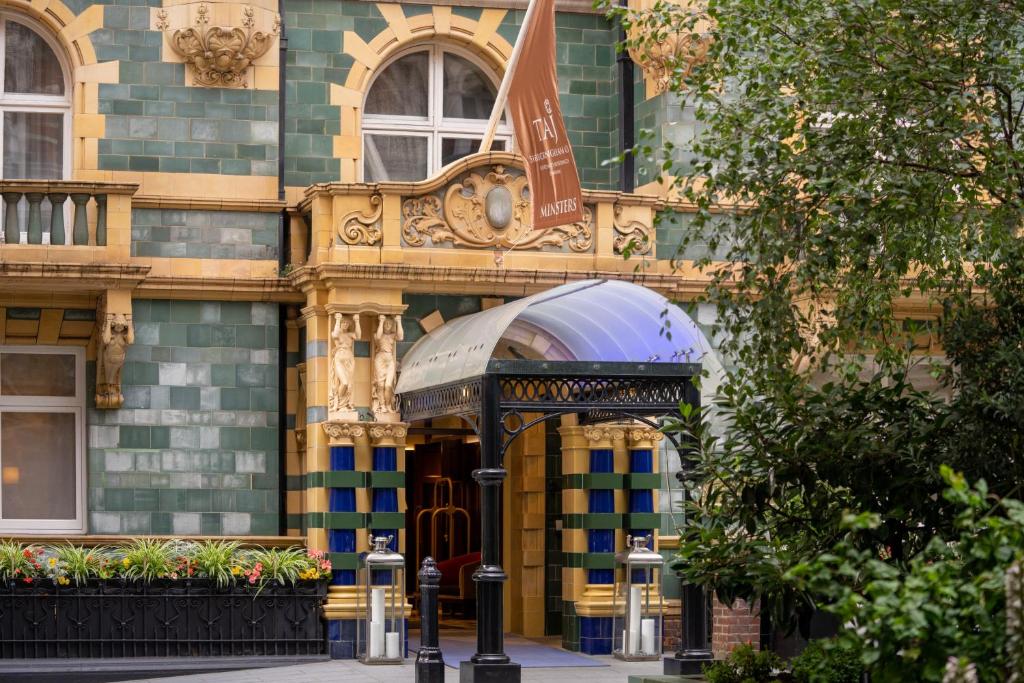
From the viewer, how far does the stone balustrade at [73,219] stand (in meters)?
19.5

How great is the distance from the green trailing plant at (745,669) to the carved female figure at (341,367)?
7.12 m

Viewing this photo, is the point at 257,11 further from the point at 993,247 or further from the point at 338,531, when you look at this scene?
the point at 993,247

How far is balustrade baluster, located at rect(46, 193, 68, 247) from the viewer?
64.2 feet

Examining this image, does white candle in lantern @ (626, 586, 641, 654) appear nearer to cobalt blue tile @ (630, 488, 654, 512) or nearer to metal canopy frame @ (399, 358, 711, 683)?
cobalt blue tile @ (630, 488, 654, 512)

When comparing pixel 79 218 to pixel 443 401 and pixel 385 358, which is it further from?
pixel 443 401

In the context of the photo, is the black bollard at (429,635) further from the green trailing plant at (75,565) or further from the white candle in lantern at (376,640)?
the green trailing plant at (75,565)

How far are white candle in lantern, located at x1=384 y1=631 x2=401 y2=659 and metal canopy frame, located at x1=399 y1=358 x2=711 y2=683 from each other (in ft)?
7.26

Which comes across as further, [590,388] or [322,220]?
[322,220]

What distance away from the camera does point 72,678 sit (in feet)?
59.3

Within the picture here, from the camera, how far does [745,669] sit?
1327 cm

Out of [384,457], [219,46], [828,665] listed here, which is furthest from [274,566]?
[828,665]

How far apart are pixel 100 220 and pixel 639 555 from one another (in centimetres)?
719

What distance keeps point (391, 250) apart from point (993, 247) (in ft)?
29.1

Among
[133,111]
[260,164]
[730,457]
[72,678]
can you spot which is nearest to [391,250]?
[260,164]
